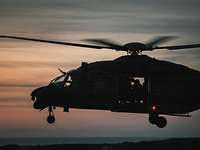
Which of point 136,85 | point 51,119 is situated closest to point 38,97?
point 51,119

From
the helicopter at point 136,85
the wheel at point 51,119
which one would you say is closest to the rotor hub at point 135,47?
the helicopter at point 136,85

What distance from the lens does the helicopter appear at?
1410 inches

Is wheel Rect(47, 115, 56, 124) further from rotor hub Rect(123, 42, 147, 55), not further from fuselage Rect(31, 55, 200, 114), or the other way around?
rotor hub Rect(123, 42, 147, 55)

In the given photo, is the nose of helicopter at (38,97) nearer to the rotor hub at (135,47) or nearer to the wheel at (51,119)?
the wheel at (51,119)

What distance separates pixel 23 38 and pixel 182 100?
10834 mm

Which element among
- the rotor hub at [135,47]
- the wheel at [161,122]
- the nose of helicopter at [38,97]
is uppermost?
the rotor hub at [135,47]

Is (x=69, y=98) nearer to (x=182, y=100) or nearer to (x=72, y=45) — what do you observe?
(x=72, y=45)

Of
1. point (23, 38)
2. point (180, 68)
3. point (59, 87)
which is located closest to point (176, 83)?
point (180, 68)

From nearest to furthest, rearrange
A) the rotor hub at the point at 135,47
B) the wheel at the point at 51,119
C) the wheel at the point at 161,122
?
the rotor hub at the point at 135,47, the wheel at the point at 161,122, the wheel at the point at 51,119

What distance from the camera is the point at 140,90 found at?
3578cm

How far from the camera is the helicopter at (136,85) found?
35.8 m

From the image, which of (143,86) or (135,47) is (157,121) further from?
(135,47)

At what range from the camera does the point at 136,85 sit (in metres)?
36.0

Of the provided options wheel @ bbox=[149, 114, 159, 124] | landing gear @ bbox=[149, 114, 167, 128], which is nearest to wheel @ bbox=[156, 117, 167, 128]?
landing gear @ bbox=[149, 114, 167, 128]
